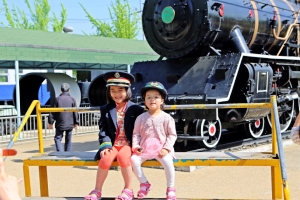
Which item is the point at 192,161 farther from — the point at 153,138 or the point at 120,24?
the point at 120,24

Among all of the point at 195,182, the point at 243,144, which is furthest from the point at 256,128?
the point at 195,182

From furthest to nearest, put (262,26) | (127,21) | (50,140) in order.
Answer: (127,21), (50,140), (262,26)

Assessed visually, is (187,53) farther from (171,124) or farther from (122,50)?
(122,50)

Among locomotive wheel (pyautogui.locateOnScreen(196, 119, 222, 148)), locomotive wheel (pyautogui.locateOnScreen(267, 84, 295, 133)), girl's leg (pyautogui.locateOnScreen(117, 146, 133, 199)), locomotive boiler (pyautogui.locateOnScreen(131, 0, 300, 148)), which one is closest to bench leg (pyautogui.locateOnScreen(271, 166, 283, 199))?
girl's leg (pyautogui.locateOnScreen(117, 146, 133, 199))

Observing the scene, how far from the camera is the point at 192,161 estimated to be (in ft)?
13.3

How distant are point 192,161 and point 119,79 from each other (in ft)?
3.52

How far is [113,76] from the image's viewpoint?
4.48 meters

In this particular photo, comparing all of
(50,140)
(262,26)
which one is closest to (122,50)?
(50,140)

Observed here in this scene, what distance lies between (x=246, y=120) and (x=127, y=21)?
3099 cm

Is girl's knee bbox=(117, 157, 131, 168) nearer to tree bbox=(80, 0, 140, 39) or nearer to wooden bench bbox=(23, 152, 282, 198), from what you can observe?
wooden bench bbox=(23, 152, 282, 198)

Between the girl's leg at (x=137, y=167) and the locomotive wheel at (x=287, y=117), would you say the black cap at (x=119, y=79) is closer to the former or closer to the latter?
the girl's leg at (x=137, y=167)

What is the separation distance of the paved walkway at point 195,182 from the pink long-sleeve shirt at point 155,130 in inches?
73.1

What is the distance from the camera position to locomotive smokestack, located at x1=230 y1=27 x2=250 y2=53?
30.0 feet

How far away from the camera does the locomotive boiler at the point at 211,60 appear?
8.43 m
